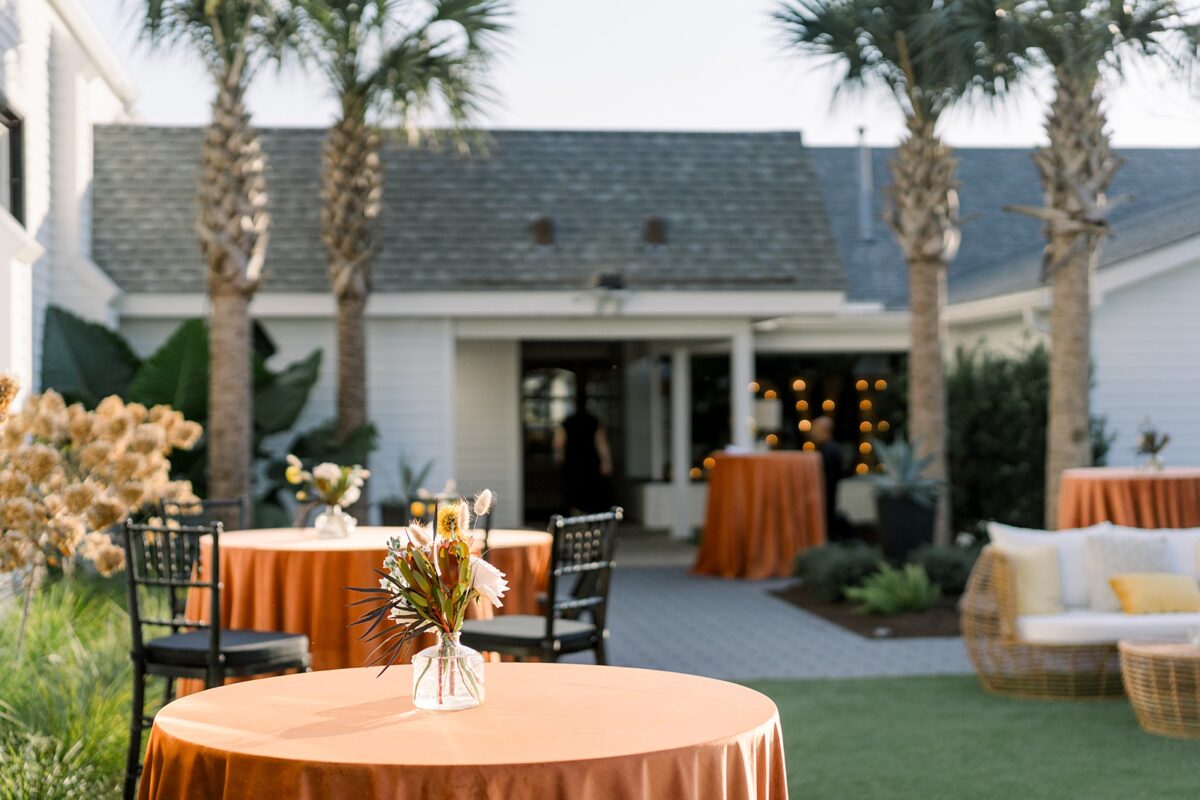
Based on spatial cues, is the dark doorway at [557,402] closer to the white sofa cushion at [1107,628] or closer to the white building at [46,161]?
the white building at [46,161]

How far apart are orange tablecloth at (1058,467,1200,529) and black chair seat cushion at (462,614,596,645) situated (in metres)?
6.00

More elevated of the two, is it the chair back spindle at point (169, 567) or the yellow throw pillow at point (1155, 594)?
the chair back spindle at point (169, 567)

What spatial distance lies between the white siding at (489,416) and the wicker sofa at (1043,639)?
11303 mm

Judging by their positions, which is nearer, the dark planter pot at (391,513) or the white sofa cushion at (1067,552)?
the white sofa cushion at (1067,552)

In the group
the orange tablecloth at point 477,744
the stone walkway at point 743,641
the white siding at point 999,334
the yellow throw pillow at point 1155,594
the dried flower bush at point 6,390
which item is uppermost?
the white siding at point 999,334

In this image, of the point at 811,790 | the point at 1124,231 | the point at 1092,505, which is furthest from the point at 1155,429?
the point at 811,790

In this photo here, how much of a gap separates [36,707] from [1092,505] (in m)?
8.49

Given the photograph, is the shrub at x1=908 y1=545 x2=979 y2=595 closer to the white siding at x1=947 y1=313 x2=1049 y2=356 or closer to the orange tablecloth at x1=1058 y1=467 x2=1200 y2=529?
the orange tablecloth at x1=1058 y1=467 x2=1200 y2=529

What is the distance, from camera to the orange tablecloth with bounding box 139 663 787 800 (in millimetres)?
3346

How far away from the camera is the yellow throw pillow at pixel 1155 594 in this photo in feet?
29.1

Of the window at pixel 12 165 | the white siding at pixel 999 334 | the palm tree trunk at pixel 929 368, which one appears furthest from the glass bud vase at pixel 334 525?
the white siding at pixel 999 334

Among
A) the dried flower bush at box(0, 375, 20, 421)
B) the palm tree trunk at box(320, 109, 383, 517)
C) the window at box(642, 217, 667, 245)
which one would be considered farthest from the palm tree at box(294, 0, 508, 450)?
the dried flower bush at box(0, 375, 20, 421)

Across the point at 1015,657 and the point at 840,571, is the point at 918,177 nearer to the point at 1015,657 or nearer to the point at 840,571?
the point at 840,571

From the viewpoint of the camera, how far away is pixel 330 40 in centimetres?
1373
